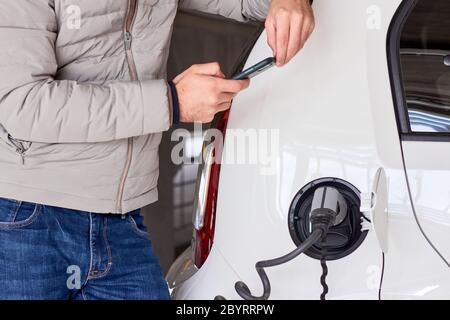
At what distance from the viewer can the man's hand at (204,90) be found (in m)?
1.26

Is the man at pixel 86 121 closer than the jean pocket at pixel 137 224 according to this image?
Yes

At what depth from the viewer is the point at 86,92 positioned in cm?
127

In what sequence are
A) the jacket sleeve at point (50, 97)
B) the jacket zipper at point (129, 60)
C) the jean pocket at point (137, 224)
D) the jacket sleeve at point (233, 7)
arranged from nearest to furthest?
1. the jacket sleeve at point (50, 97)
2. the jacket zipper at point (129, 60)
3. the jean pocket at point (137, 224)
4. the jacket sleeve at point (233, 7)

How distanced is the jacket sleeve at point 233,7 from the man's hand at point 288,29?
0.32m

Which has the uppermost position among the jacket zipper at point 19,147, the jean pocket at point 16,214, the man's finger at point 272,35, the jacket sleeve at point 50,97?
the man's finger at point 272,35

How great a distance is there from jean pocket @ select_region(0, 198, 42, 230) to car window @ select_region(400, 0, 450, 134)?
78 cm

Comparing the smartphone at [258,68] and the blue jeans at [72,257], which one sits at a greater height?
the smartphone at [258,68]

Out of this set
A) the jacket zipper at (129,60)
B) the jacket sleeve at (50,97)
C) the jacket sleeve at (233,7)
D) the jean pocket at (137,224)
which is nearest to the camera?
the jacket sleeve at (50,97)

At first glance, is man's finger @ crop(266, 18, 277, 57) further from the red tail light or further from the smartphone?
the red tail light

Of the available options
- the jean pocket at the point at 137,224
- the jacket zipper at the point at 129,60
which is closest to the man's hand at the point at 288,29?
the jacket zipper at the point at 129,60

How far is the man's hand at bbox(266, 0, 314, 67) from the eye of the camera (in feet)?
4.24

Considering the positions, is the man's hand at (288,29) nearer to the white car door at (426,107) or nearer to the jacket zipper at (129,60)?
the white car door at (426,107)
